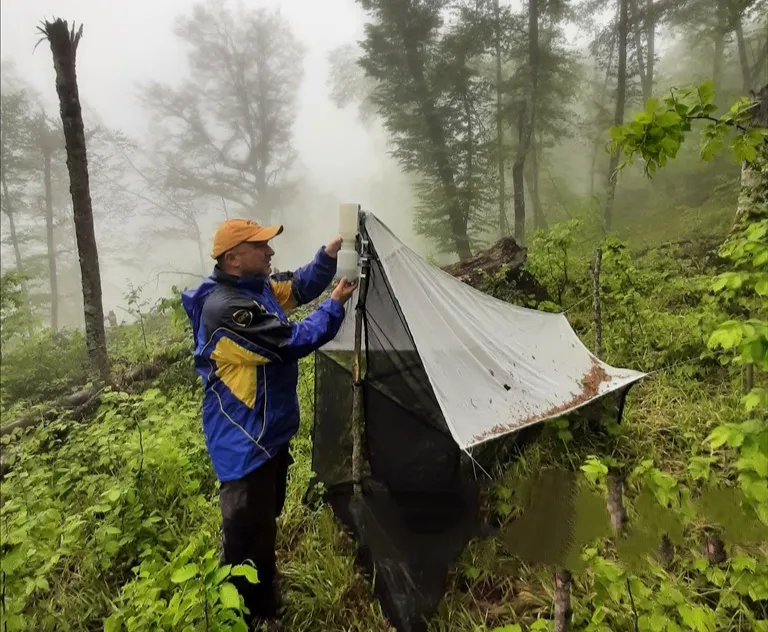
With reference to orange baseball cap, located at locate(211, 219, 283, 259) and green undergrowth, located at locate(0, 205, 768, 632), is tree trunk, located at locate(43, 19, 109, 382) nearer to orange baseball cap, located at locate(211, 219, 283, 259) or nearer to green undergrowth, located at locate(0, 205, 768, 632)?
green undergrowth, located at locate(0, 205, 768, 632)

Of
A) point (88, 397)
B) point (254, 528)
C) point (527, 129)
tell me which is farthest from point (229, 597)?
point (527, 129)

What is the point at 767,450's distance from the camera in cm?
121

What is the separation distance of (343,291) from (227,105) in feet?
71.2

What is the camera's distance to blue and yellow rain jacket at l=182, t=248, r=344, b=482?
1969 mm

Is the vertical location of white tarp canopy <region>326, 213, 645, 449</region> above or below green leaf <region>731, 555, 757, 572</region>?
above

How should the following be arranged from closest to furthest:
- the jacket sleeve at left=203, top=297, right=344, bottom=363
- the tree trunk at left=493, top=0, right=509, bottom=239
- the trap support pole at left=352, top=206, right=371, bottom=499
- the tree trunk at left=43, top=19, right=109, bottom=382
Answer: the jacket sleeve at left=203, top=297, right=344, bottom=363, the trap support pole at left=352, top=206, right=371, bottom=499, the tree trunk at left=43, top=19, right=109, bottom=382, the tree trunk at left=493, top=0, right=509, bottom=239

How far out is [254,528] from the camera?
2092mm

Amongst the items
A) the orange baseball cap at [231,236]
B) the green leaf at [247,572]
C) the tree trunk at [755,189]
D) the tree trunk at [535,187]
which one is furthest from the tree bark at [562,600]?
the tree trunk at [535,187]

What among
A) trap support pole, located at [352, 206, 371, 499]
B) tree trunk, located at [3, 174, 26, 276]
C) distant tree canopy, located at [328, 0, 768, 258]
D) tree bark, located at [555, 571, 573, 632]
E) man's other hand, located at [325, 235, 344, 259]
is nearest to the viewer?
tree bark, located at [555, 571, 573, 632]

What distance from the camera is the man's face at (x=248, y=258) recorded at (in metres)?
2.17

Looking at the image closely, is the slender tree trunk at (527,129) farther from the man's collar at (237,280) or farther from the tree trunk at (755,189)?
the man's collar at (237,280)

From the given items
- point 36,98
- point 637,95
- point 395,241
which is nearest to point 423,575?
point 395,241

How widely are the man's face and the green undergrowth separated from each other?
1.31 meters

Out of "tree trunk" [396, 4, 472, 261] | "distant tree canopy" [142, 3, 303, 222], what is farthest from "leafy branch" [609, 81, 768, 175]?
"distant tree canopy" [142, 3, 303, 222]
